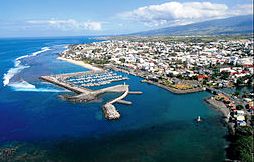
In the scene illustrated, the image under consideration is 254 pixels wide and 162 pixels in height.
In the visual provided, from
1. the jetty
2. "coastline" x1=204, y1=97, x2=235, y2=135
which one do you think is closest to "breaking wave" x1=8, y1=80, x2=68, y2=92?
the jetty

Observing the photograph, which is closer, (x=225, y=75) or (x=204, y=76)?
(x=204, y=76)

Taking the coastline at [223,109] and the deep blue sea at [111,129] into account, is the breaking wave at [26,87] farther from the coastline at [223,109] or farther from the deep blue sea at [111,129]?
the coastline at [223,109]

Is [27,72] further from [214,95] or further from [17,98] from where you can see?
[214,95]

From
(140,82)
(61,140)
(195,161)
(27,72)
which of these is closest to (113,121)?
(61,140)

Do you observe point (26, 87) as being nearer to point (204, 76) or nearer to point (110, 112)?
point (110, 112)

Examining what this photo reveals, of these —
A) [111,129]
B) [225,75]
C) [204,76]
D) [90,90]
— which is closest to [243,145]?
[111,129]

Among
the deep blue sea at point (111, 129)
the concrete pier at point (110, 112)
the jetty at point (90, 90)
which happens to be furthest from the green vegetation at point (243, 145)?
the jetty at point (90, 90)

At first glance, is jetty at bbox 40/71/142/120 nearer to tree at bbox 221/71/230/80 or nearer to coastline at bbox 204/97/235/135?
coastline at bbox 204/97/235/135

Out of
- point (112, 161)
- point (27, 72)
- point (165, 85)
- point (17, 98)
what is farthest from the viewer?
point (27, 72)
